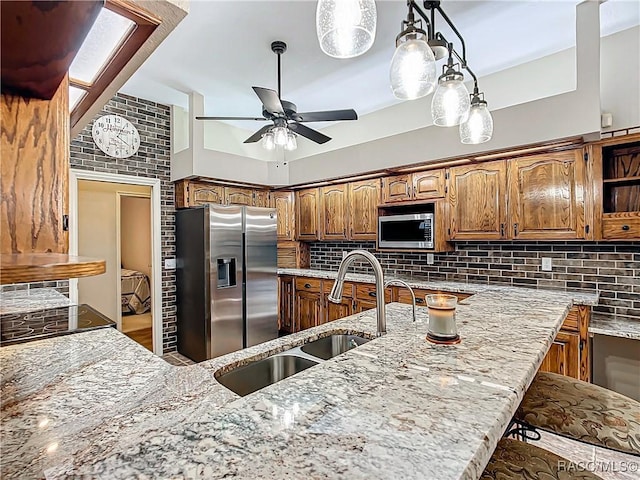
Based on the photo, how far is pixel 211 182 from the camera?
4.18 meters

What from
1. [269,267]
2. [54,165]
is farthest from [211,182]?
[54,165]

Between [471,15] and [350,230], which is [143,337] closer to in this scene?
[350,230]

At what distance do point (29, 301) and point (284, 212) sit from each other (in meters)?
3.08

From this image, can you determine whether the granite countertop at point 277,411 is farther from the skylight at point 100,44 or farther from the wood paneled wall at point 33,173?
the skylight at point 100,44

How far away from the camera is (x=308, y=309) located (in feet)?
14.4

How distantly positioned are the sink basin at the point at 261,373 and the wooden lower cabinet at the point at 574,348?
2012mm

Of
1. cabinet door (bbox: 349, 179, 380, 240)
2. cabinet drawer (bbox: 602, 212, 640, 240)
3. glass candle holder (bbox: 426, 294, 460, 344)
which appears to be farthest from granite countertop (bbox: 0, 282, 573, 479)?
cabinet door (bbox: 349, 179, 380, 240)

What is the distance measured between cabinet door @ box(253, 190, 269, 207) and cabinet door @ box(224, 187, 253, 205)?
69 mm

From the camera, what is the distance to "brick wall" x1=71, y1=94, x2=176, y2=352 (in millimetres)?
3738

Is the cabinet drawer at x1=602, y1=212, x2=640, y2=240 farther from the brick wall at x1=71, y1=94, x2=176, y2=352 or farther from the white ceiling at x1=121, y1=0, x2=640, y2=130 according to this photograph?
the brick wall at x1=71, y1=94, x2=176, y2=352

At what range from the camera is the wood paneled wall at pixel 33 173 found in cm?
78

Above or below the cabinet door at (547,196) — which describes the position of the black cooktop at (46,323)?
below

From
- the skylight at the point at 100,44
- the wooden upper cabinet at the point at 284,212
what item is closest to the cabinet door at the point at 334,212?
the wooden upper cabinet at the point at 284,212

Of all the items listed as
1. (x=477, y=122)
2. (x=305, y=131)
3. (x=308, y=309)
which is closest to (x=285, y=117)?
(x=305, y=131)
